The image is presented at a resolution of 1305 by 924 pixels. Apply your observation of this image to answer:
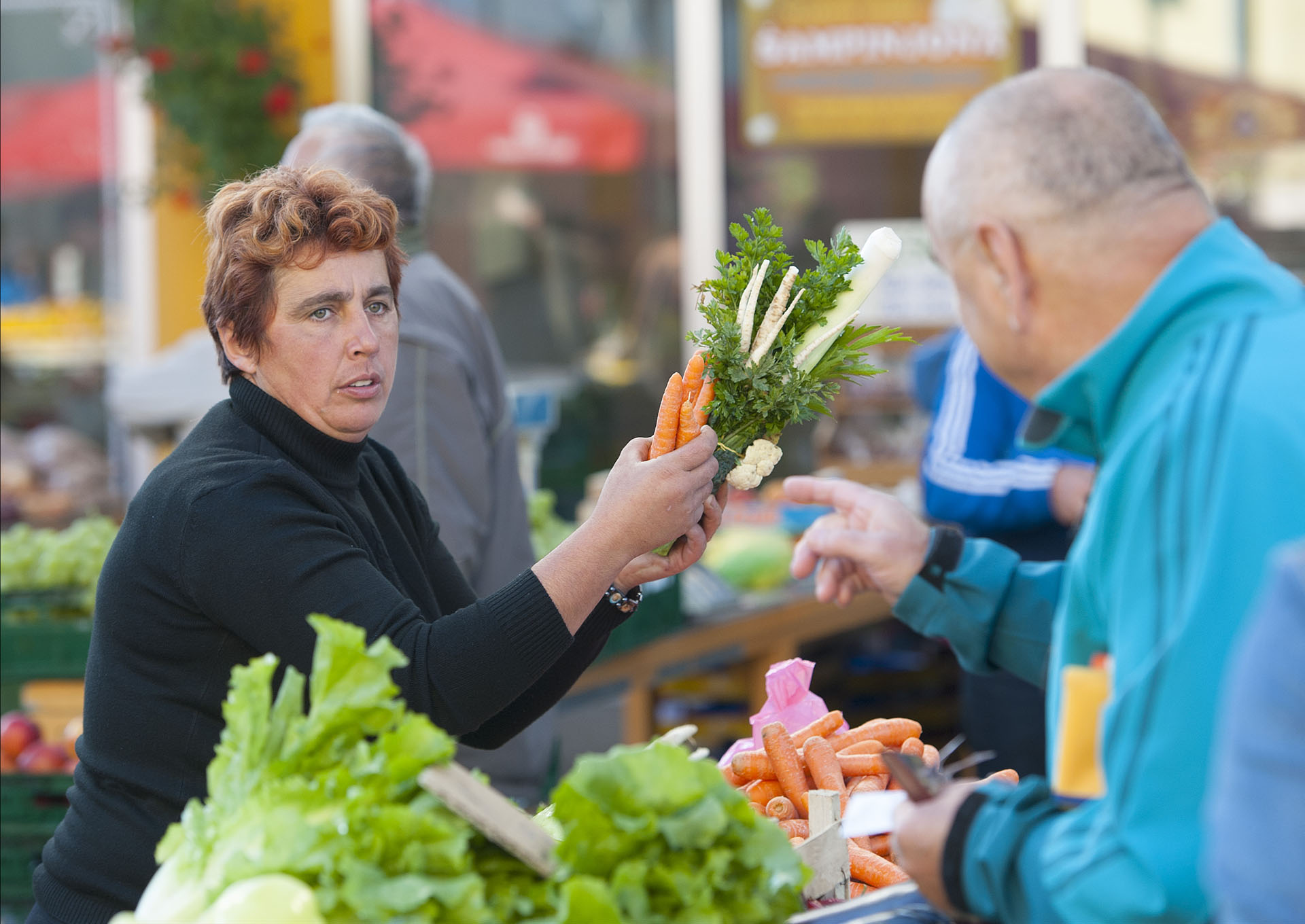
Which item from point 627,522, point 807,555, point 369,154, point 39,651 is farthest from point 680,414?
point 39,651

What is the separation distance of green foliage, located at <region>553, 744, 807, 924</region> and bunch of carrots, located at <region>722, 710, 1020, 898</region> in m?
0.68

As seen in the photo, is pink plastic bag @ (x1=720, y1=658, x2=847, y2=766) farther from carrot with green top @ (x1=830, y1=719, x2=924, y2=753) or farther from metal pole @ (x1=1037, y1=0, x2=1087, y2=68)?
metal pole @ (x1=1037, y1=0, x2=1087, y2=68)

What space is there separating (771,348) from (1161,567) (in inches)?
44.0

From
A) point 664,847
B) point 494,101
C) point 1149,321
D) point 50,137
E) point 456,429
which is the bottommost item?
point 664,847

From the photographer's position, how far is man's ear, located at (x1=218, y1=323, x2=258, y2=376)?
219cm

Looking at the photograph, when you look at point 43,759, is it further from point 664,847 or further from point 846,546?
point 664,847

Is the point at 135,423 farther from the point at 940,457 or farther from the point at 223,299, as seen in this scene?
the point at 223,299

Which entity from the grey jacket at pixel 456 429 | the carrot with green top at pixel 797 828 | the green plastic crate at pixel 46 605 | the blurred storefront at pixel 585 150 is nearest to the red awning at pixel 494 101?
the blurred storefront at pixel 585 150

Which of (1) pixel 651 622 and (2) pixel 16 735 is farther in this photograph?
(1) pixel 651 622

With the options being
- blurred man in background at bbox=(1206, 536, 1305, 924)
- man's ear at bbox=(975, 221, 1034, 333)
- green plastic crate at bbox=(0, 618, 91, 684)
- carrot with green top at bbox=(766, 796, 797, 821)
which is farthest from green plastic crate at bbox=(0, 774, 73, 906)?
blurred man in background at bbox=(1206, 536, 1305, 924)

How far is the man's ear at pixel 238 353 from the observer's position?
7.20 feet

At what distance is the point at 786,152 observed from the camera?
723 centimetres

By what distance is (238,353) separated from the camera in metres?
2.21

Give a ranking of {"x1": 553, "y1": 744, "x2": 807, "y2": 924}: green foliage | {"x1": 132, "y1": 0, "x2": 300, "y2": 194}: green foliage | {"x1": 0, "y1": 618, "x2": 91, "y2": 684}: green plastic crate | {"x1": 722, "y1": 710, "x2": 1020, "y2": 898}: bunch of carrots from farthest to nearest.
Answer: {"x1": 132, "y1": 0, "x2": 300, "y2": 194}: green foliage → {"x1": 0, "y1": 618, "x2": 91, "y2": 684}: green plastic crate → {"x1": 722, "y1": 710, "x2": 1020, "y2": 898}: bunch of carrots → {"x1": 553, "y1": 744, "x2": 807, "y2": 924}: green foliage
